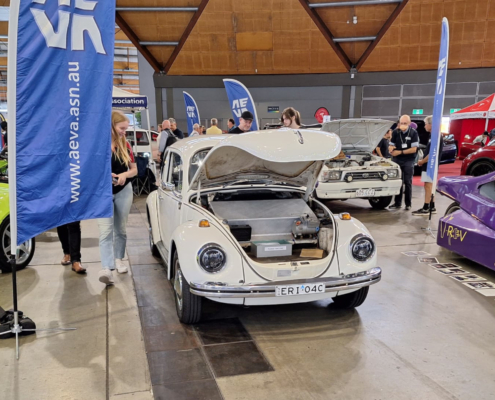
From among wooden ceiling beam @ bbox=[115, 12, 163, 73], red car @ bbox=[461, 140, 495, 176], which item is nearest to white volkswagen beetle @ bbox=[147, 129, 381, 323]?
red car @ bbox=[461, 140, 495, 176]

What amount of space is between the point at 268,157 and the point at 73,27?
182 cm

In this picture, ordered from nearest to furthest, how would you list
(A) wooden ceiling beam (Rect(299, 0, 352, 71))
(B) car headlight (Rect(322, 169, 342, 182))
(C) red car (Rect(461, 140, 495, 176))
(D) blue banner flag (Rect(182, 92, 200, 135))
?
1. (B) car headlight (Rect(322, 169, 342, 182))
2. (C) red car (Rect(461, 140, 495, 176))
3. (D) blue banner flag (Rect(182, 92, 200, 135))
4. (A) wooden ceiling beam (Rect(299, 0, 352, 71))

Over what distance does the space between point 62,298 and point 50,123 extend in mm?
1869

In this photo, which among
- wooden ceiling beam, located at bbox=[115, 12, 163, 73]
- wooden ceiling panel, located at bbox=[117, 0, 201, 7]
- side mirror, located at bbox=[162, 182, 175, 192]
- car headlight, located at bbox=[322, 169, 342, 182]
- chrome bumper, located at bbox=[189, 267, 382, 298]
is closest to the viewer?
chrome bumper, located at bbox=[189, 267, 382, 298]

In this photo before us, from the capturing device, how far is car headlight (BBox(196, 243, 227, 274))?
317 centimetres

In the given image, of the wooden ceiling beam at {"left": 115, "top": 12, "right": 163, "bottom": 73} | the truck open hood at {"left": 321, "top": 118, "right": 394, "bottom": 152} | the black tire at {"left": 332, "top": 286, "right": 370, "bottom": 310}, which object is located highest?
the wooden ceiling beam at {"left": 115, "top": 12, "right": 163, "bottom": 73}

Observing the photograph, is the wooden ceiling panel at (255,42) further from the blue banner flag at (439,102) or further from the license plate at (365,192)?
the license plate at (365,192)

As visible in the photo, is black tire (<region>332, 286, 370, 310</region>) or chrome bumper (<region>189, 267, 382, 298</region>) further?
black tire (<region>332, 286, 370, 310</region>)

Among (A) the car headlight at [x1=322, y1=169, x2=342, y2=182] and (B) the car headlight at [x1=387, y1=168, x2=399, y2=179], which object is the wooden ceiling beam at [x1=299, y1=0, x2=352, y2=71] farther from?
(A) the car headlight at [x1=322, y1=169, x2=342, y2=182]

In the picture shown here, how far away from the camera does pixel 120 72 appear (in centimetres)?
3080

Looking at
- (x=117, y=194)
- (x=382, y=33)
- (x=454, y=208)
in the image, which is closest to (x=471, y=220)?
(x=454, y=208)

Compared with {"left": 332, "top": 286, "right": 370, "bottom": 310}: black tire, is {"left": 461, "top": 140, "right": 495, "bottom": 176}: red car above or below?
above

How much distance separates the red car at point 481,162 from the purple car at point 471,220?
5372mm

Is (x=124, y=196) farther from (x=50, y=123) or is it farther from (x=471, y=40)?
(x=471, y=40)
